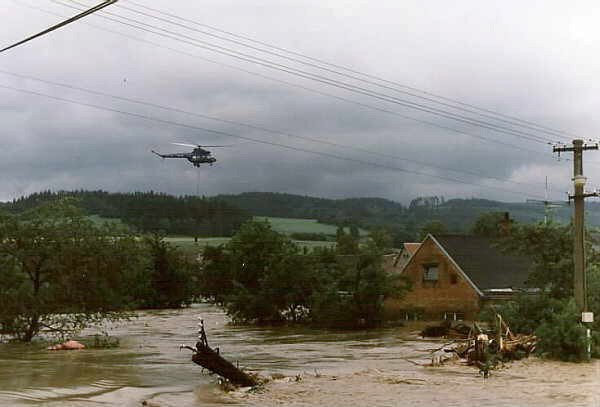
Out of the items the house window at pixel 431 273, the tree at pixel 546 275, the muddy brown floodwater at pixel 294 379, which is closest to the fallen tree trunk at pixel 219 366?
the muddy brown floodwater at pixel 294 379

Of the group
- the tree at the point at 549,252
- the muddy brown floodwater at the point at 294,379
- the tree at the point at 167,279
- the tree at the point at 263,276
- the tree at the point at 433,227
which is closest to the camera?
the muddy brown floodwater at the point at 294,379

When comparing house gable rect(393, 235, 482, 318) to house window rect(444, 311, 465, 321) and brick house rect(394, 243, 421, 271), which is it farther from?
brick house rect(394, 243, 421, 271)

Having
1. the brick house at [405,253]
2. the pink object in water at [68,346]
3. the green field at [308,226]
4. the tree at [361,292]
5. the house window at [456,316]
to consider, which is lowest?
the pink object in water at [68,346]

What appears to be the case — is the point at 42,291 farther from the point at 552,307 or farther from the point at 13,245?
the point at 552,307

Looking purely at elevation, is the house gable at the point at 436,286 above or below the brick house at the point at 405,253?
below

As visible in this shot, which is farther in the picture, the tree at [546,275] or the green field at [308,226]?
the green field at [308,226]

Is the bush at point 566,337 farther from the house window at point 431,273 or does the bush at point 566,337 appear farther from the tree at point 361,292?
the house window at point 431,273

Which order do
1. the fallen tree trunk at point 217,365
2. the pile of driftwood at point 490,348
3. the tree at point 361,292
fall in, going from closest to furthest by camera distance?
the fallen tree trunk at point 217,365, the pile of driftwood at point 490,348, the tree at point 361,292
